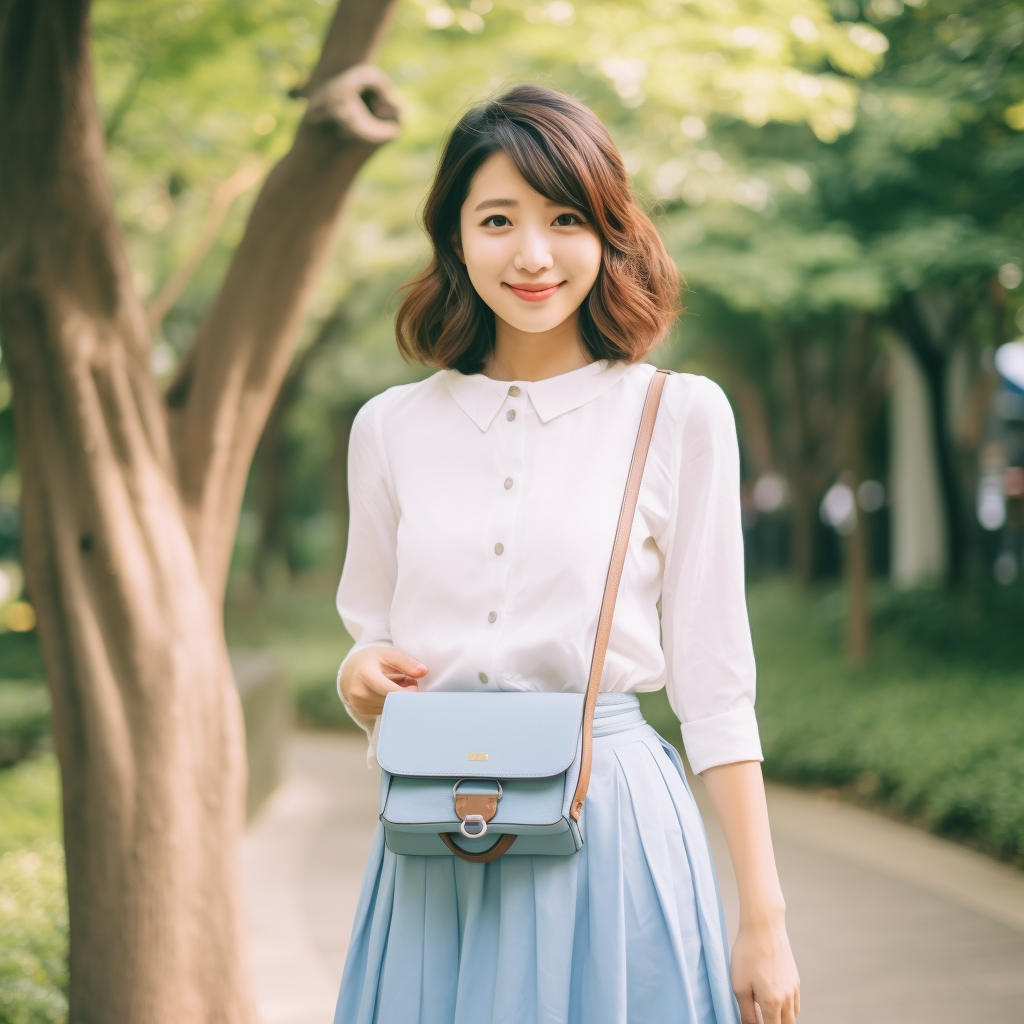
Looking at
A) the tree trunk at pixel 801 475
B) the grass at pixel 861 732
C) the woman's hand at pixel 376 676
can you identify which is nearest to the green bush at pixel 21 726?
the grass at pixel 861 732

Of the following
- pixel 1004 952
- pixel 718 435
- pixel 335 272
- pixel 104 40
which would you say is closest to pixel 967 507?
pixel 335 272

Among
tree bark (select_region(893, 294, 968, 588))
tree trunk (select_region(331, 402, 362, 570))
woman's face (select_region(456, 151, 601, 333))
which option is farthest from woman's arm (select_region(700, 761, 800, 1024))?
tree trunk (select_region(331, 402, 362, 570))

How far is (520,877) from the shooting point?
154cm

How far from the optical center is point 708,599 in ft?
5.23

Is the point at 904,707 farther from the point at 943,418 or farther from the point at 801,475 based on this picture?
the point at 801,475

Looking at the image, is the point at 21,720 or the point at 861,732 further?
the point at 21,720

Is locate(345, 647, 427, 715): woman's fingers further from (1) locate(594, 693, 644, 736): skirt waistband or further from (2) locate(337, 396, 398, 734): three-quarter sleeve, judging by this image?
(1) locate(594, 693, 644, 736): skirt waistband

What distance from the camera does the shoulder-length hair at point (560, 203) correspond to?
5.27ft

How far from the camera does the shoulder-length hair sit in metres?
1.61

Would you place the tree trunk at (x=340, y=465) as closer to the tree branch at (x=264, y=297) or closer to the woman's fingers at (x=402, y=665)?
the tree branch at (x=264, y=297)

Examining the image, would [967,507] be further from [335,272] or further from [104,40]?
[104,40]

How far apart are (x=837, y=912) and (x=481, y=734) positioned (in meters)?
4.39

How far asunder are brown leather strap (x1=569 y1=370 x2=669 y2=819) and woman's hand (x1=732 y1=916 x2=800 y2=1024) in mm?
288

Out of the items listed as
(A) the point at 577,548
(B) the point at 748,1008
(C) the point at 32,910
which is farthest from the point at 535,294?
(C) the point at 32,910
